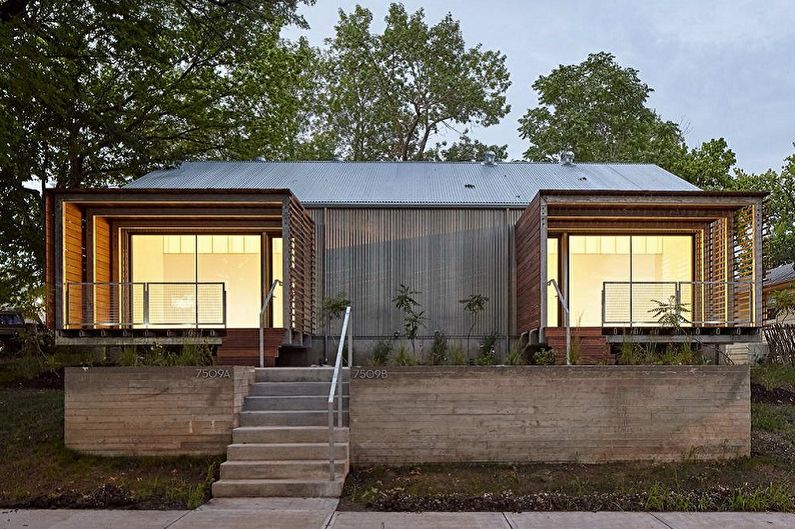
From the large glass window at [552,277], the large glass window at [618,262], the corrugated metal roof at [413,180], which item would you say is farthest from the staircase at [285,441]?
the large glass window at [618,262]

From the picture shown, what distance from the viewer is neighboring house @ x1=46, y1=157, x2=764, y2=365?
12.8 meters

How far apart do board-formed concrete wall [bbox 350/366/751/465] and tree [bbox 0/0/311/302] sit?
8.44 meters

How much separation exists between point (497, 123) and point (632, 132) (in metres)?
6.23

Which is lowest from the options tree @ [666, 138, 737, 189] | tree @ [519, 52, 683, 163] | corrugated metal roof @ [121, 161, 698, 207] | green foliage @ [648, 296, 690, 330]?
green foliage @ [648, 296, 690, 330]

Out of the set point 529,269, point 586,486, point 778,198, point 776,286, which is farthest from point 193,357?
point 778,198

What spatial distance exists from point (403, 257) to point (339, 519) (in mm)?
7854

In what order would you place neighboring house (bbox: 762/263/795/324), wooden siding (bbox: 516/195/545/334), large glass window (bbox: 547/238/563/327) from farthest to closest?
neighboring house (bbox: 762/263/795/324)
large glass window (bbox: 547/238/563/327)
wooden siding (bbox: 516/195/545/334)

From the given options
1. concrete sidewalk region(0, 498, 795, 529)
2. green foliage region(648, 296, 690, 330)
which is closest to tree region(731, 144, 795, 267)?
green foliage region(648, 296, 690, 330)

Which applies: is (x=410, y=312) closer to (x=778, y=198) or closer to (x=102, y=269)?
(x=102, y=269)

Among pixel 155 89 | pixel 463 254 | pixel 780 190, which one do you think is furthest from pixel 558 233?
pixel 780 190

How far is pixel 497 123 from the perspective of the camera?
112 ft

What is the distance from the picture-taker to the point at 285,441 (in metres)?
8.87

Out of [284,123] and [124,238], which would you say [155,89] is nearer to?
[284,123]

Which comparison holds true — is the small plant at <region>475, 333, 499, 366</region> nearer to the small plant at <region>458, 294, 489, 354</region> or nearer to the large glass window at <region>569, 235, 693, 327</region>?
the small plant at <region>458, 294, 489, 354</region>
